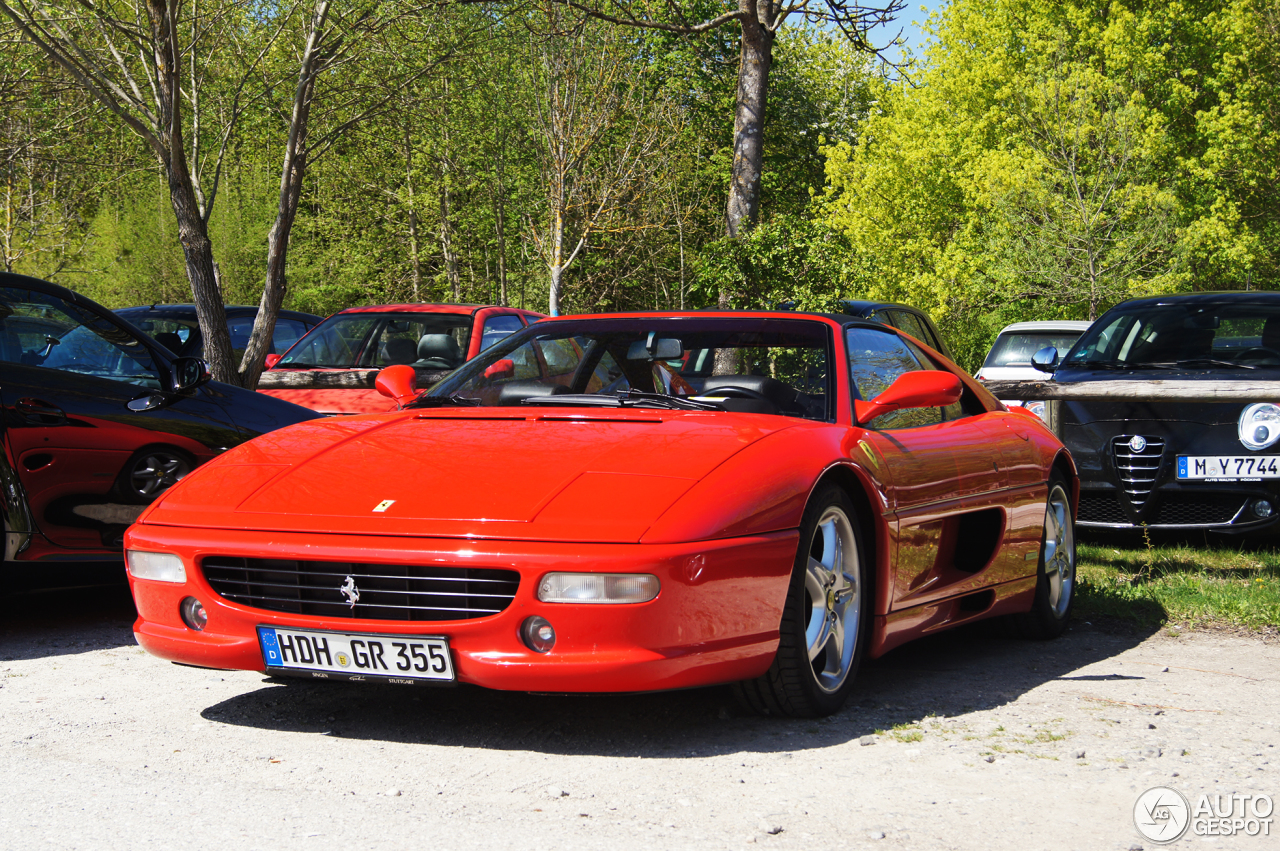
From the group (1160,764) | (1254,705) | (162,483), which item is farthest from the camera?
(162,483)

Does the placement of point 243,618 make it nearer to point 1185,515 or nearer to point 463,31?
point 1185,515

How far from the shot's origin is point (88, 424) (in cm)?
580

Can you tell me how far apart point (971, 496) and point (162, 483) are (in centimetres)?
365

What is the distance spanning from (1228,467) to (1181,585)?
1.10 metres

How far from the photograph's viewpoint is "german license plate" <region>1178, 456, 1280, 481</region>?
762 cm

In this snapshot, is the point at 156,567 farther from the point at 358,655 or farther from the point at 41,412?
Answer: the point at 41,412

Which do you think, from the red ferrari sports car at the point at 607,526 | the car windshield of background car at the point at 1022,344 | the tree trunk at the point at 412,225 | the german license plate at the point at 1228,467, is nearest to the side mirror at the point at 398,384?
the red ferrari sports car at the point at 607,526

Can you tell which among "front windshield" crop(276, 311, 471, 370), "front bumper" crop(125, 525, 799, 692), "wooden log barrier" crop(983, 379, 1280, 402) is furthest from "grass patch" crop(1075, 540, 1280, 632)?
"front windshield" crop(276, 311, 471, 370)

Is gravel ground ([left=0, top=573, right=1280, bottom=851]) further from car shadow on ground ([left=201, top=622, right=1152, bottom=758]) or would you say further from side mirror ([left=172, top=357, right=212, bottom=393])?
side mirror ([left=172, top=357, right=212, bottom=393])

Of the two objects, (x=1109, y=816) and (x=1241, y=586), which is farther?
(x=1241, y=586)

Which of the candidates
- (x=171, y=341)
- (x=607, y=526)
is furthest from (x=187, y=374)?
(x=607, y=526)

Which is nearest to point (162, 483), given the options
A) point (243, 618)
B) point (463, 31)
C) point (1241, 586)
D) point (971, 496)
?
point (243, 618)

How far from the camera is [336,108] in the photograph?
561 inches

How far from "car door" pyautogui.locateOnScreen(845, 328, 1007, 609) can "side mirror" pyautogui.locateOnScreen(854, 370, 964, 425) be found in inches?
2.4
